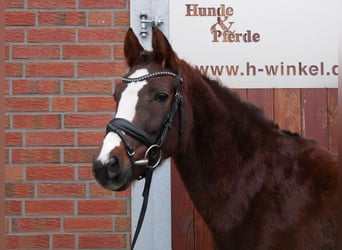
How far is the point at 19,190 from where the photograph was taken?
3.69m

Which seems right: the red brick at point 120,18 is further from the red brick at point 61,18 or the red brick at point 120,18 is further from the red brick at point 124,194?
the red brick at point 124,194

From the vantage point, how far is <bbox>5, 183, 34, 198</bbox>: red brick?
12.1 ft

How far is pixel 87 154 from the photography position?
368 cm

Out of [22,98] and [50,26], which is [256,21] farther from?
[22,98]

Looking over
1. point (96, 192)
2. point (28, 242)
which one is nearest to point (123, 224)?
point (96, 192)

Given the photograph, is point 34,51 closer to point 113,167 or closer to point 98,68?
point 98,68

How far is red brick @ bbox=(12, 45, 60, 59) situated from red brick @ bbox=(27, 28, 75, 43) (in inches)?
2.0

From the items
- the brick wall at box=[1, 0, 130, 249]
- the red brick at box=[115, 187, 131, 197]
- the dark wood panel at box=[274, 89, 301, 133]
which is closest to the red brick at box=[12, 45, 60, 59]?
the brick wall at box=[1, 0, 130, 249]

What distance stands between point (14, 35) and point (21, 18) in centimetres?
13

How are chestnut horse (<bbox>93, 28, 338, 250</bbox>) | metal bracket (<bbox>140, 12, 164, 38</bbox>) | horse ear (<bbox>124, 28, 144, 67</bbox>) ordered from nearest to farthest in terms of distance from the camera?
chestnut horse (<bbox>93, 28, 338, 250</bbox>)
horse ear (<bbox>124, 28, 144, 67</bbox>)
metal bracket (<bbox>140, 12, 164, 38</bbox>)

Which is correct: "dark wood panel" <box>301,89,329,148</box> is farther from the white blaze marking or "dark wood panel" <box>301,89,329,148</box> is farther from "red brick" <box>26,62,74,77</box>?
"red brick" <box>26,62,74,77</box>

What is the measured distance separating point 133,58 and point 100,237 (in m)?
1.52

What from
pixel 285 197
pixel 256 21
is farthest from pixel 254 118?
pixel 256 21

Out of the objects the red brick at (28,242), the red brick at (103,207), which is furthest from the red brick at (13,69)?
the red brick at (28,242)
